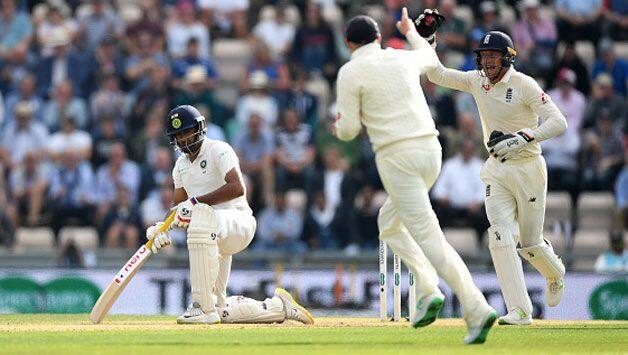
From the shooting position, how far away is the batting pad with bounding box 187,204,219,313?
450 inches

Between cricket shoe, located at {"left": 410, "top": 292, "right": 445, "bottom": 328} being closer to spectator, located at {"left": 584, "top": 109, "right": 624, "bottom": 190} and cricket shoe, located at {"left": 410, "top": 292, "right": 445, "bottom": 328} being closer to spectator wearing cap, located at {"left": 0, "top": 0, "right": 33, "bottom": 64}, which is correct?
spectator, located at {"left": 584, "top": 109, "right": 624, "bottom": 190}

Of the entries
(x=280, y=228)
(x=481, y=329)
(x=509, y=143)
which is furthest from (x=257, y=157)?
(x=481, y=329)

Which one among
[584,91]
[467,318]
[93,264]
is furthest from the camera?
[584,91]

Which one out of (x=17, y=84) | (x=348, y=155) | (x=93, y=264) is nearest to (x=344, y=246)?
(x=348, y=155)

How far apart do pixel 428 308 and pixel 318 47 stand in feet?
33.7

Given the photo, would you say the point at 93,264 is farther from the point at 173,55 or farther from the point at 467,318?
the point at 467,318

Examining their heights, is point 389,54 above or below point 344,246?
above

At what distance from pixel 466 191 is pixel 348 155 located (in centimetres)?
170

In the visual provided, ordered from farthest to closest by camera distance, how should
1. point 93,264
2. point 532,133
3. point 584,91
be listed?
point 584,91 → point 93,264 → point 532,133

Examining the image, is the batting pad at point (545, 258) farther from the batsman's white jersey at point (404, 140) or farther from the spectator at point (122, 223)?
the spectator at point (122, 223)

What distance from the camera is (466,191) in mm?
17797

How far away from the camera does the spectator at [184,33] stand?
20.2m

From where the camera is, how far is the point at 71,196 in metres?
18.8

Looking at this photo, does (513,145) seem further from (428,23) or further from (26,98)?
(26,98)
